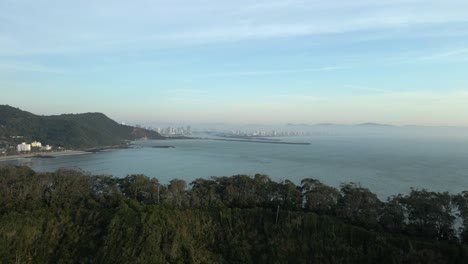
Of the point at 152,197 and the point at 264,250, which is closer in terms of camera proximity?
the point at 264,250

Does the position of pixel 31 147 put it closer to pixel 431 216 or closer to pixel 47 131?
pixel 47 131

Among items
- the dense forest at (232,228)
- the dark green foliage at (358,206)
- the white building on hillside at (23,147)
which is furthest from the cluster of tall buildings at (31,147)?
the dark green foliage at (358,206)

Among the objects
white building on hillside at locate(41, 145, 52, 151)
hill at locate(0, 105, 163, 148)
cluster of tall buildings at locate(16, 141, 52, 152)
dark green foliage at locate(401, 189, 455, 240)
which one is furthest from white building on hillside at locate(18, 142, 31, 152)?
dark green foliage at locate(401, 189, 455, 240)

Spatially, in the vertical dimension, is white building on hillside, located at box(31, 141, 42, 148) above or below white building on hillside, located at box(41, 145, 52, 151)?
above

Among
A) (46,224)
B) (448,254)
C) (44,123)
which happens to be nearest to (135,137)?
(44,123)

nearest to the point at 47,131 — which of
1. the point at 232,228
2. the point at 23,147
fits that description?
the point at 23,147

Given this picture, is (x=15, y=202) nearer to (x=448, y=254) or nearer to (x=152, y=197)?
(x=152, y=197)

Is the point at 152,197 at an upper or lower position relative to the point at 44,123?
lower

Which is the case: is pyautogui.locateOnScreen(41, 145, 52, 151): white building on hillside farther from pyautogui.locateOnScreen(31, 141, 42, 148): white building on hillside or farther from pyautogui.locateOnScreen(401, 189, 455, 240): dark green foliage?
pyautogui.locateOnScreen(401, 189, 455, 240): dark green foliage

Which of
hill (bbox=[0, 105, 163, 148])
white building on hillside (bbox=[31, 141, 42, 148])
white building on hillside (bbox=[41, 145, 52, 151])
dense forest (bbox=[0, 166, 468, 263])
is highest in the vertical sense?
hill (bbox=[0, 105, 163, 148])
